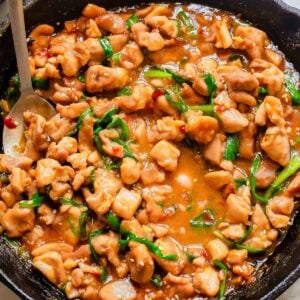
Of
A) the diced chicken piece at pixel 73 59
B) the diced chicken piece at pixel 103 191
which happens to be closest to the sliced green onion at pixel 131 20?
the diced chicken piece at pixel 73 59

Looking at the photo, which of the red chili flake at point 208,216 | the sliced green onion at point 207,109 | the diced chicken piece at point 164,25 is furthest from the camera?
the diced chicken piece at point 164,25

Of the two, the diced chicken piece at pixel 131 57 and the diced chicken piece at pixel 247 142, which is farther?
the diced chicken piece at pixel 131 57

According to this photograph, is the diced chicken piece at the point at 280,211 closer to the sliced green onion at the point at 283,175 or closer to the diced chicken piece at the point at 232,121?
the sliced green onion at the point at 283,175

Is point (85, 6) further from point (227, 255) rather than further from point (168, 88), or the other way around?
point (227, 255)

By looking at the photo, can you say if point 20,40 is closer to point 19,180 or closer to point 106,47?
point 106,47

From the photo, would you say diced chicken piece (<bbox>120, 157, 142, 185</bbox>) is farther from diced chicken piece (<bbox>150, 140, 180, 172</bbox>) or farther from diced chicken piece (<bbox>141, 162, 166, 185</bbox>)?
diced chicken piece (<bbox>150, 140, 180, 172</bbox>)

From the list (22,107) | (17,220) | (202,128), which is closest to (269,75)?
(202,128)
